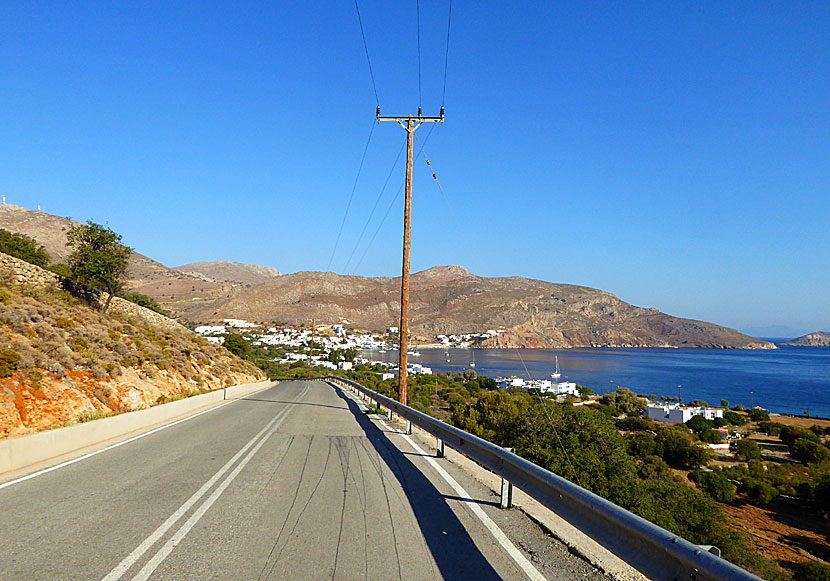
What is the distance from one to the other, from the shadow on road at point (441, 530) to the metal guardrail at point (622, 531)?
831 mm

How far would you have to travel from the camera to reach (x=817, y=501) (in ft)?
80.4

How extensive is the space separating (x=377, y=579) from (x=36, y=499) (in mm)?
4973

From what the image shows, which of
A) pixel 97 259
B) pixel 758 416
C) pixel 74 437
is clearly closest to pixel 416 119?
pixel 74 437

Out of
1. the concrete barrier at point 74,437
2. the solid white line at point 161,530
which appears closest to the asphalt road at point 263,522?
the solid white line at point 161,530

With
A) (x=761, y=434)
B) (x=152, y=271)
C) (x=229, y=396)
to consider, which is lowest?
(x=761, y=434)

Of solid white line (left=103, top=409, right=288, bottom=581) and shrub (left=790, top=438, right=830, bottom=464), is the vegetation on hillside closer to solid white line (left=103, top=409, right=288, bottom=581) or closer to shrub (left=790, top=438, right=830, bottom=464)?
shrub (left=790, top=438, right=830, bottom=464)

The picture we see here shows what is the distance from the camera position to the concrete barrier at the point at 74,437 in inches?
338

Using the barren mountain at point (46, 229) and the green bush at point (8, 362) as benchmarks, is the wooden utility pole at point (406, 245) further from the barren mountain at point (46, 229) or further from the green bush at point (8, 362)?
the barren mountain at point (46, 229)

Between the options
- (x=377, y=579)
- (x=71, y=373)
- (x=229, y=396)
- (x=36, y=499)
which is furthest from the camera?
(x=229, y=396)

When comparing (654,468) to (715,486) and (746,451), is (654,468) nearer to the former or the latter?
(715,486)

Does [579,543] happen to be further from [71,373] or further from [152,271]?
[152,271]

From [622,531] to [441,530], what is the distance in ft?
7.02

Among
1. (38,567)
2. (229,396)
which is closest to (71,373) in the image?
(229,396)

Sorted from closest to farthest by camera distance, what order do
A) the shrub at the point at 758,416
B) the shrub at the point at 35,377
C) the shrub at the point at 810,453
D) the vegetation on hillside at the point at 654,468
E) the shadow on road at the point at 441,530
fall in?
the shadow on road at the point at 441,530, the vegetation on hillside at the point at 654,468, the shrub at the point at 35,377, the shrub at the point at 810,453, the shrub at the point at 758,416
